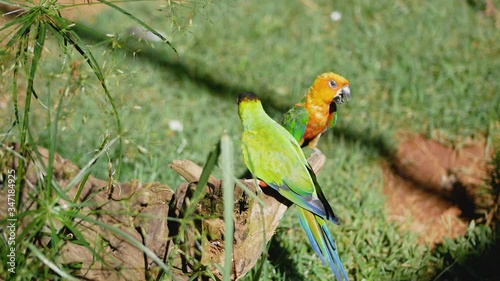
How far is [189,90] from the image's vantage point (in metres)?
4.35

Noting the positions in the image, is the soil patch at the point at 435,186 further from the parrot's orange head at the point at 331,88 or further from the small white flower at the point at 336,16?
the small white flower at the point at 336,16

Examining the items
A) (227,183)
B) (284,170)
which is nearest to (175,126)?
(284,170)

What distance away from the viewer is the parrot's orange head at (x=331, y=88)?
2.97 meters

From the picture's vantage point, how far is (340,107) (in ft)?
13.7

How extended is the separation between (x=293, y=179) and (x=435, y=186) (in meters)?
1.59

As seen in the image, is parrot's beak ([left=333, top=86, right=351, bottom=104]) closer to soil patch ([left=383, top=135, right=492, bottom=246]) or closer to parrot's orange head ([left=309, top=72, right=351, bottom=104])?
parrot's orange head ([left=309, top=72, right=351, bottom=104])

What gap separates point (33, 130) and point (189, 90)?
1187mm

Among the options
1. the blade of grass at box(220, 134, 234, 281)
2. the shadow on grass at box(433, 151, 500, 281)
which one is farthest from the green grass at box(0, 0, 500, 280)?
the blade of grass at box(220, 134, 234, 281)

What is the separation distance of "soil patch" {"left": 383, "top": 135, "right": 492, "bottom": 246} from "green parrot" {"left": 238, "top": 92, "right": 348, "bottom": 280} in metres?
1.08

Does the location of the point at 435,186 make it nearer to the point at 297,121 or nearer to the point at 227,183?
the point at 297,121

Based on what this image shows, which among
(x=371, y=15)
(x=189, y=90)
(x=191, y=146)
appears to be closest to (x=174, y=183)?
(x=191, y=146)

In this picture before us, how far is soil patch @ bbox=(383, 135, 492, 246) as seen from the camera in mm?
3383

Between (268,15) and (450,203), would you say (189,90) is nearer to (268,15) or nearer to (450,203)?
(268,15)

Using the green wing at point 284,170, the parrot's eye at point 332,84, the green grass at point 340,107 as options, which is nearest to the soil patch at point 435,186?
the green grass at point 340,107
